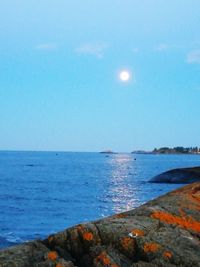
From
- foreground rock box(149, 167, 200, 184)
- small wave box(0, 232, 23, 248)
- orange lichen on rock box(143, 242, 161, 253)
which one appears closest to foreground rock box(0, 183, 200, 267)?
orange lichen on rock box(143, 242, 161, 253)

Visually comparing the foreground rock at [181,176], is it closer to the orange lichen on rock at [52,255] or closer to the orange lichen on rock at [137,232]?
the orange lichen on rock at [137,232]

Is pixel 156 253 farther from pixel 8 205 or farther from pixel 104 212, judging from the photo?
pixel 8 205

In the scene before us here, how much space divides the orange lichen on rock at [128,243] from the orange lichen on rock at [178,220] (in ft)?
3.50

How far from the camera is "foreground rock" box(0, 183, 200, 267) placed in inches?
247

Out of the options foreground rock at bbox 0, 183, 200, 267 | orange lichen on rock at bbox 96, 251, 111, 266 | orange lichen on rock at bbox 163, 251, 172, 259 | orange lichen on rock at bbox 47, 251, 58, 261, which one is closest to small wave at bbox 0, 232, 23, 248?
foreground rock at bbox 0, 183, 200, 267

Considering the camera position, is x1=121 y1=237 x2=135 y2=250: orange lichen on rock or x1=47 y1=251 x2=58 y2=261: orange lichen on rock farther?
x1=121 y1=237 x2=135 y2=250: orange lichen on rock

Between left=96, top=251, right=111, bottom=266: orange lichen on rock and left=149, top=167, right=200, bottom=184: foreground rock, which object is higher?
left=96, top=251, right=111, bottom=266: orange lichen on rock

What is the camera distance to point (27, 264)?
20.0 feet

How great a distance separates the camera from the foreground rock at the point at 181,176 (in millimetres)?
84188

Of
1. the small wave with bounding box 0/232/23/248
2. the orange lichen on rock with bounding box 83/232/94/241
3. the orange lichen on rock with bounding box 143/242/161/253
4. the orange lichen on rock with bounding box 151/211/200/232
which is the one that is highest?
the orange lichen on rock with bounding box 151/211/200/232

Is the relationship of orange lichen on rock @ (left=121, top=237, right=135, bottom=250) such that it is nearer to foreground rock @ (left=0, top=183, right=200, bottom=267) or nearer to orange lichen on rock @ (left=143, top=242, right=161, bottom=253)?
foreground rock @ (left=0, top=183, right=200, bottom=267)

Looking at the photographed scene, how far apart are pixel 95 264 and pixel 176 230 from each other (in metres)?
1.69

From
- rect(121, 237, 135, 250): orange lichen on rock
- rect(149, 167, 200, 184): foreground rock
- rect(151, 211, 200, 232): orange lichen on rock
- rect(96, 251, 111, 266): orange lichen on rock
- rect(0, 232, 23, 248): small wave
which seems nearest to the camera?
rect(96, 251, 111, 266): orange lichen on rock

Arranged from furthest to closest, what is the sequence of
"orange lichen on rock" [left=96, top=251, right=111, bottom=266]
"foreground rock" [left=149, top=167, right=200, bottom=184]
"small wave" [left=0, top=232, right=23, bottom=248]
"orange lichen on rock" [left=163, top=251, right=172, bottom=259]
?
1. "foreground rock" [left=149, top=167, right=200, bottom=184]
2. "small wave" [left=0, top=232, right=23, bottom=248]
3. "orange lichen on rock" [left=163, top=251, right=172, bottom=259]
4. "orange lichen on rock" [left=96, top=251, right=111, bottom=266]
